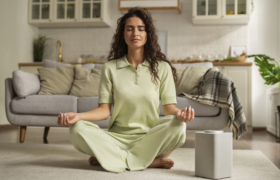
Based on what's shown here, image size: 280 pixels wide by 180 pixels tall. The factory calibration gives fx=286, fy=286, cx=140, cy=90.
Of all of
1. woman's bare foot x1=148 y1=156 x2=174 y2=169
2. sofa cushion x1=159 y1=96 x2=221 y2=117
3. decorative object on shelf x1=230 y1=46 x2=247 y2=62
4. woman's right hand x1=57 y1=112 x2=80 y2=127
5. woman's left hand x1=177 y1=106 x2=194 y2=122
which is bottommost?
woman's bare foot x1=148 y1=156 x2=174 y2=169

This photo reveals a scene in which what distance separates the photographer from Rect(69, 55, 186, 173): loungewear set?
4.63 feet

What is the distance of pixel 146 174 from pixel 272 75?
2369 millimetres

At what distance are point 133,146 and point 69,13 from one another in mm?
3820

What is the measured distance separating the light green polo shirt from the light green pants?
0.13 meters

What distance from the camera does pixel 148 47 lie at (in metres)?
1.68

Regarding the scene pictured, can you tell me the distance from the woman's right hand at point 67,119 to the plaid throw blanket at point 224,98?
1.38 metres

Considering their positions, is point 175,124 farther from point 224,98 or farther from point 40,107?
point 40,107

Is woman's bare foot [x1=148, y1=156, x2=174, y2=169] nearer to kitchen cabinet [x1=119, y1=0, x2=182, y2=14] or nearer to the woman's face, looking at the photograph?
the woman's face

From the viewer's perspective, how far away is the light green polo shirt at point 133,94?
1568 millimetres

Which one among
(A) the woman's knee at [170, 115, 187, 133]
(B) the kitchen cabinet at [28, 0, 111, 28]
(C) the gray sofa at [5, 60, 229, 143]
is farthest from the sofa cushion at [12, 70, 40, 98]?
(B) the kitchen cabinet at [28, 0, 111, 28]

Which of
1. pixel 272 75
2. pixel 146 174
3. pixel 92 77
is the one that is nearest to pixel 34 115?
pixel 92 77

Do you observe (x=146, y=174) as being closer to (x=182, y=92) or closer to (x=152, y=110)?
(x=152, y=110)

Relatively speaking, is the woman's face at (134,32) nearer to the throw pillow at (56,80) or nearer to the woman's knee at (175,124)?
the woman's knee at (175,124)

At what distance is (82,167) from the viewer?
5.25ft
